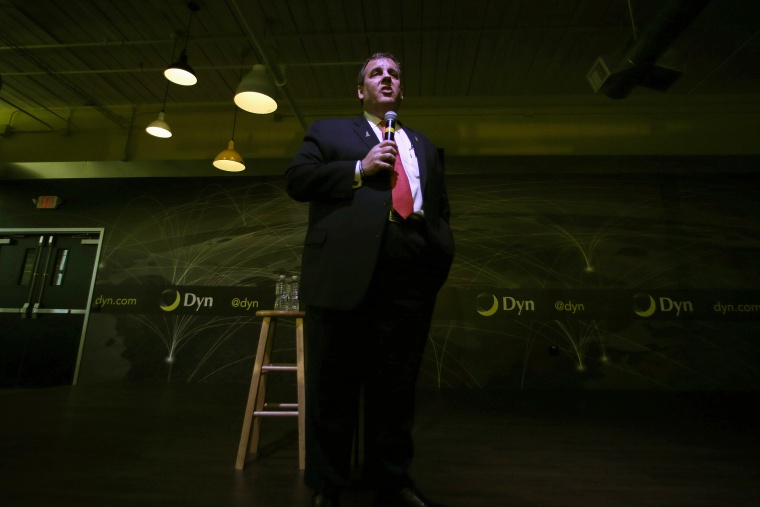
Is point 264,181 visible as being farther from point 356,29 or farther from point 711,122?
point 711,122

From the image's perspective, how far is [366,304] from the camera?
45.1 inches

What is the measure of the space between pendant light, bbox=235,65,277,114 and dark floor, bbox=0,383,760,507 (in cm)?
271

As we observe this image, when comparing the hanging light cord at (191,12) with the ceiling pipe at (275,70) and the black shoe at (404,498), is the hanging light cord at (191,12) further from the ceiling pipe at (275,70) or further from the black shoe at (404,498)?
the black shoe at (404,498)

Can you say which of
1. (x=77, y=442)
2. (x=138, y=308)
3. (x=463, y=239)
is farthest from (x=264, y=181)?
(x=77, y=442)

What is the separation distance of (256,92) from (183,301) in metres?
3.06

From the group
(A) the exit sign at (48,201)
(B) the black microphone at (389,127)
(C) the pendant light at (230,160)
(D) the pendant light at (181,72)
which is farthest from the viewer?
(A) the exit sign at (48,201)

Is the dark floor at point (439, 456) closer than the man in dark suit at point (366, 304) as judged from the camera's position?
No

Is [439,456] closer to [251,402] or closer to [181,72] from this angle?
[251,402]

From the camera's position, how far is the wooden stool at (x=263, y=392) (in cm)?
164

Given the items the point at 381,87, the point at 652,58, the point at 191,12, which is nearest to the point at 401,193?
the point at 381,87

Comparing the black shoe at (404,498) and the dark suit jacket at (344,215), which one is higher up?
the dark suit jacket at (344,215)

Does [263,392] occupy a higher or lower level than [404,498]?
higher

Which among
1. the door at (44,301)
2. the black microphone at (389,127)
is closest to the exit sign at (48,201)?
the door at (44,301)

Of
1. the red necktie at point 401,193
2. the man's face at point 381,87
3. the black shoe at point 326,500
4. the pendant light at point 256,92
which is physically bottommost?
the black shoe at point 326,500
